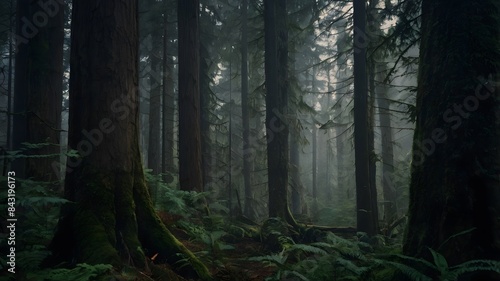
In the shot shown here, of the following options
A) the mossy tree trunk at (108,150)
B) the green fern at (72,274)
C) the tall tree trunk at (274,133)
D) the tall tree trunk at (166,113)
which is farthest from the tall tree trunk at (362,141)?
the green fern at (72,274)

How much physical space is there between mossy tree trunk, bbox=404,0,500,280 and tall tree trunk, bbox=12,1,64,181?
8.91 m

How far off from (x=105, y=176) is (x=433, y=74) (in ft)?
16.3

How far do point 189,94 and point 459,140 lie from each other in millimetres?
8744

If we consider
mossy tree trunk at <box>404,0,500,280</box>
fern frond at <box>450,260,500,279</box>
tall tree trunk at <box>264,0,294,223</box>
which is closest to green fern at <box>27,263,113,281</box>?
fern frond at <box>450,260,500,279</box>

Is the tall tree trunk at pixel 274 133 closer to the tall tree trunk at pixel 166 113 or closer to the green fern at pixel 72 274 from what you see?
the tall tree trunk at pixel 166 113

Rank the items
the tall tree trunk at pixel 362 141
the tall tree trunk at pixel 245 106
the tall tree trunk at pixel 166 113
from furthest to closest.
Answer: the tall tree trunk at pixel 245 106, the tall tree trunk at pixel 166 113, the tall tree trunk at pixel 362 141

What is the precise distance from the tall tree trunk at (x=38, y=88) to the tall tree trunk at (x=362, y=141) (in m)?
8.92

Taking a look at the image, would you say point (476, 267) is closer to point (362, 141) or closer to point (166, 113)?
point (362, 141)

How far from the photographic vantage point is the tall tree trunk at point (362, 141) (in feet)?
33.5

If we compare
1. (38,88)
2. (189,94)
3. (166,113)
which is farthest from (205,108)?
(38,88)

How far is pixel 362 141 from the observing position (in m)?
10.3

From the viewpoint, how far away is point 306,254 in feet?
27.6

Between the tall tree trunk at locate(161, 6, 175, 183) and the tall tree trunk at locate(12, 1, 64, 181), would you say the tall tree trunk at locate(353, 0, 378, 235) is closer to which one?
the tall tree trunk at locate(161, 6, 175, 183)

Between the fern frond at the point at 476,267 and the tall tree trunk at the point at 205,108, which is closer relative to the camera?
the fern frond at the point at 476,267
